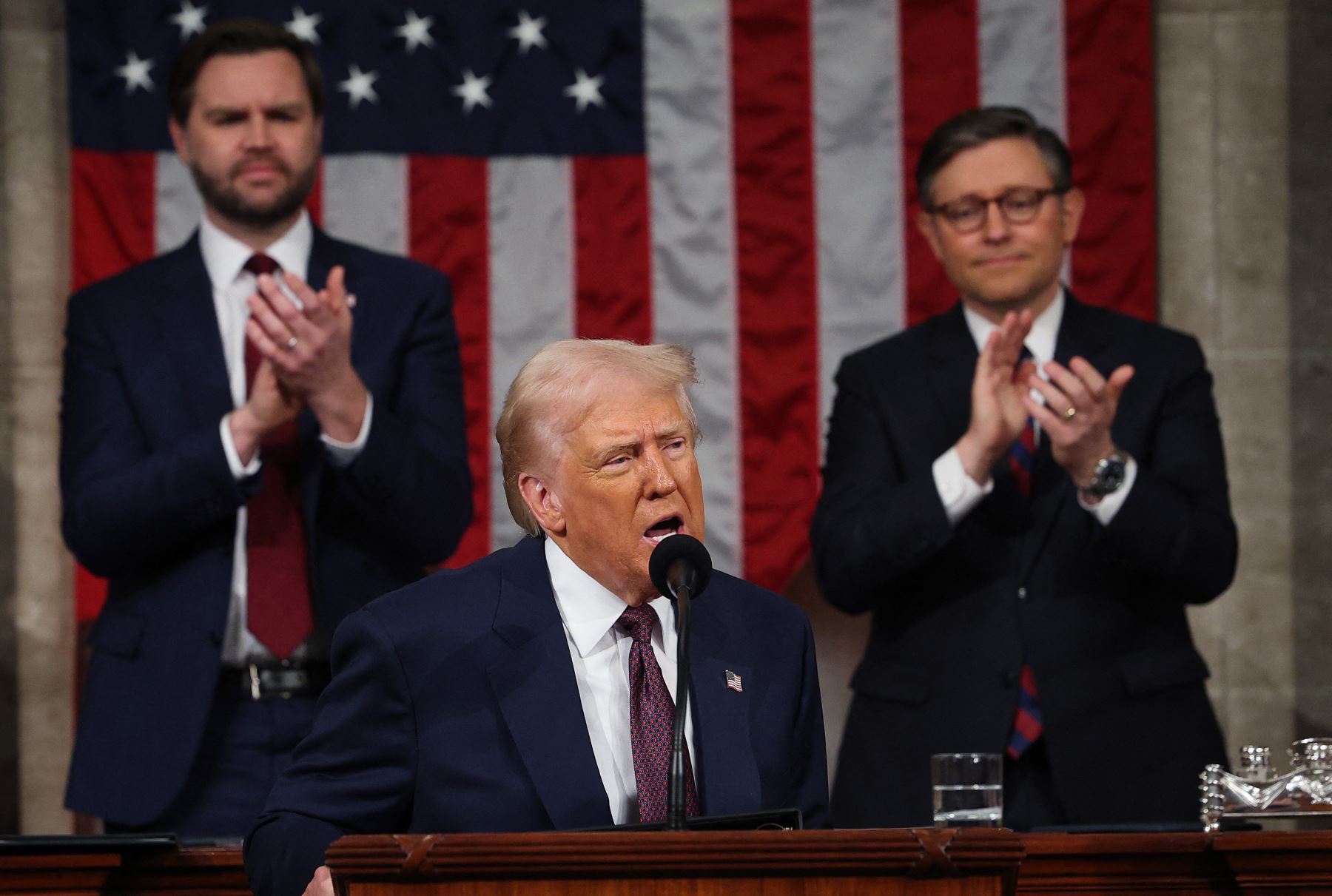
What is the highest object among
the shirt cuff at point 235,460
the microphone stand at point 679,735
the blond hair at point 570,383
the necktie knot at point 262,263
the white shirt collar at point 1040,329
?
the necktie knot at point 262,263

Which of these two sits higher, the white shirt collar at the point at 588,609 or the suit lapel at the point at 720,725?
the white shirt collar at the point at 588,609

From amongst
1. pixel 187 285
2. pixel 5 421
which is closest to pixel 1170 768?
pixel 187 285

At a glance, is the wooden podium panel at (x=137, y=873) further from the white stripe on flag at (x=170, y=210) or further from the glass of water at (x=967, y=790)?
the white stripe on flag at (x=170, y=210)

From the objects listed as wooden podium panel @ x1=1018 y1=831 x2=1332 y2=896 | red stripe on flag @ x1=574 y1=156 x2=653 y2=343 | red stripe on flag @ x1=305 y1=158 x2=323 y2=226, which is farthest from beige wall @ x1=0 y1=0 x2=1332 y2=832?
wooden podium panel @ x1=1018 y1=831 x2=1332 y2=896

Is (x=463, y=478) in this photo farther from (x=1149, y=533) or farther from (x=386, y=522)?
(x=1149, y=533)

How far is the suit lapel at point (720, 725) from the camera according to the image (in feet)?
7.75

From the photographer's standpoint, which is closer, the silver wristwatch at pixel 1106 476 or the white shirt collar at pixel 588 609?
the white shirt collar at pixel 588 609

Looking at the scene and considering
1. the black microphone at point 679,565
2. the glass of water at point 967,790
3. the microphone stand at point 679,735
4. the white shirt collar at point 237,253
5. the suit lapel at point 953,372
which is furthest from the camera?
the white shirt collar at point 237,253

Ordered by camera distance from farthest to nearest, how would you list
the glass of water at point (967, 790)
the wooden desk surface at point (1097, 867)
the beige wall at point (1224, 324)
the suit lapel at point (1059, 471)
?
the beige wall at point (1224, 324), the suit lapel at point (1059, 471), the glass of water at point (967, 790), the wooden desk surface at point (1097, 867)

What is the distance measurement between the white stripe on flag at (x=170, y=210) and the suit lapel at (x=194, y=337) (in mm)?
1085

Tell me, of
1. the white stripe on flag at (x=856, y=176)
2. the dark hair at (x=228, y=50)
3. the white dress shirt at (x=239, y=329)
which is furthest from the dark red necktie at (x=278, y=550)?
the white stripe on flag at (x=856, y=176)

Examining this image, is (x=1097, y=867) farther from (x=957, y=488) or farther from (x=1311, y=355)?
(x=1311, y=355)

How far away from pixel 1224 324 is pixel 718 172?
4.71 ft

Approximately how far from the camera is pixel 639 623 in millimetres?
2480
